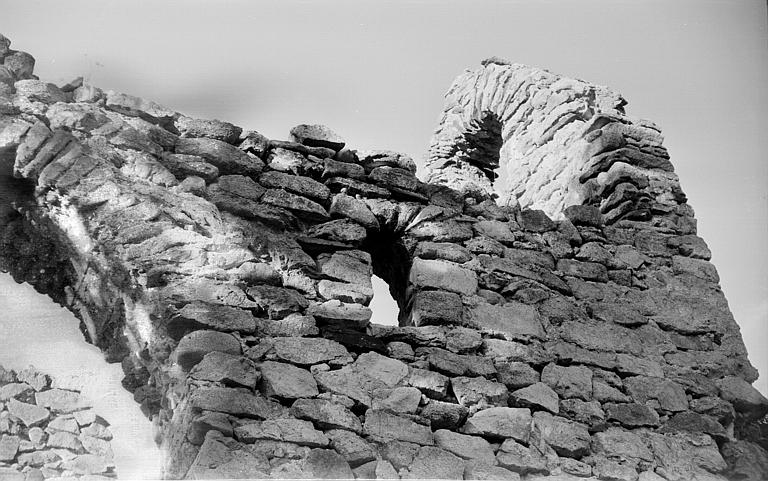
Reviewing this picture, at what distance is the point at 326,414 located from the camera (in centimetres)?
362

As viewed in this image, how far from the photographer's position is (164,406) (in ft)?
12.3

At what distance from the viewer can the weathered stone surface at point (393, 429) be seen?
12.0 feet

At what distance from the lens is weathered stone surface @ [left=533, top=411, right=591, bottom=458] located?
157 inches

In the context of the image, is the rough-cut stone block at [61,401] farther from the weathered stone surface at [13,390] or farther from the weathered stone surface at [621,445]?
the weathered stone surface at [621,445]

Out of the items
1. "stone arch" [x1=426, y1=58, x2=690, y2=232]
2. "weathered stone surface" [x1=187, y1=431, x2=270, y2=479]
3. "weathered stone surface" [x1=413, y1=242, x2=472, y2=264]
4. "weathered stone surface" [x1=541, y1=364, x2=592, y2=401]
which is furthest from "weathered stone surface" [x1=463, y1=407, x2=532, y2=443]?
"stone arch" [x1=426, y1=58, x2=690, y2=232]

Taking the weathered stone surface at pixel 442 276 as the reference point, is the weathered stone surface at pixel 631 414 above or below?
below

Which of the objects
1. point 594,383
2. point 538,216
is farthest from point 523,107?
point 594,383

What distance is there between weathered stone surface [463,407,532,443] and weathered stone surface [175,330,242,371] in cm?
108

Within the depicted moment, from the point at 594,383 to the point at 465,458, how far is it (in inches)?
36.3

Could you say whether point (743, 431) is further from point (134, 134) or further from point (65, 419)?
point (65, 419)

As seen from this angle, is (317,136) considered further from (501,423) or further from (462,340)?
(501,423)

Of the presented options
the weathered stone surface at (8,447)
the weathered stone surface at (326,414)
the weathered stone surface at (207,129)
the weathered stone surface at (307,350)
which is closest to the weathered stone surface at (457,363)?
the weathered stone surface at (307,350)

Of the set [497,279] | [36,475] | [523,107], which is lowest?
[36,475]

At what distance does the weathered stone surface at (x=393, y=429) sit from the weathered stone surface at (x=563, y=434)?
60 centimetres
